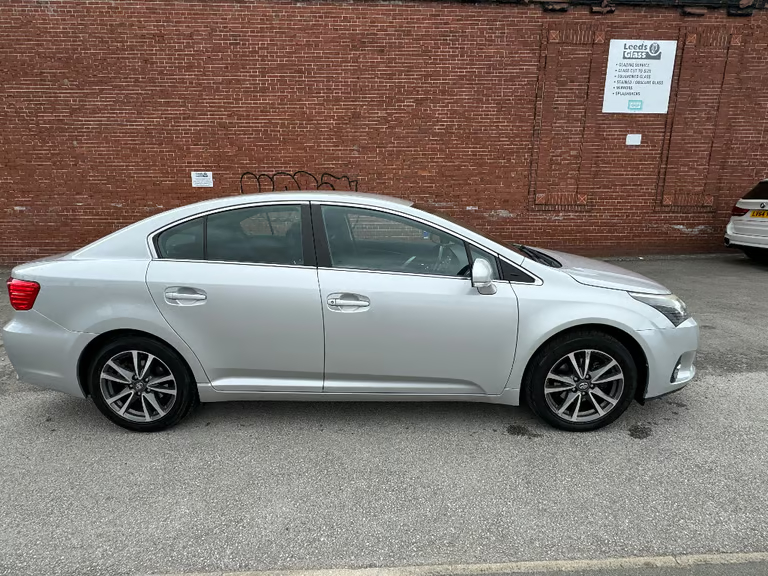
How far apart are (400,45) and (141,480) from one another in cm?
738

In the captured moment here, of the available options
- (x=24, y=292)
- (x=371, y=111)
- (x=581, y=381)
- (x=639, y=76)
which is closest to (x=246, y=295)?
(x=24, y=292)

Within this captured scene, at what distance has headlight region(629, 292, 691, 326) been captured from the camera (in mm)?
3094

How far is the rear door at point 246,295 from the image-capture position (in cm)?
294

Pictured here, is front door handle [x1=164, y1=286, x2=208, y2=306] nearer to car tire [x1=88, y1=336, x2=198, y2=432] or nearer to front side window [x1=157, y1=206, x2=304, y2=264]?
front side window [x1=157, y1=206, x2=304, y2=264]

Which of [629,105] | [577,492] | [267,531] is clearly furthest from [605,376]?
[629,105]

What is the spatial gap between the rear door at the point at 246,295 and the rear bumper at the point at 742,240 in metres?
8.10

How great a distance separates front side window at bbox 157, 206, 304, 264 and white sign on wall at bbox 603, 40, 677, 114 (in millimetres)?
7378

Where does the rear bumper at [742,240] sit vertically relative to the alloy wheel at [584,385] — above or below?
above

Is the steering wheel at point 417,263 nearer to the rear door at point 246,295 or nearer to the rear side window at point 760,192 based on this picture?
the rear door at point 246,295

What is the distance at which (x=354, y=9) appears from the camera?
24.9 ft

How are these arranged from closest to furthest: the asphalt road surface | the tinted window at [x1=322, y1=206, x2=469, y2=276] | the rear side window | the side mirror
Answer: the asphalt road surface < the side mirror < the tinted window at [x1=322, y1=206, x2=469, y2=276] < the rear side window

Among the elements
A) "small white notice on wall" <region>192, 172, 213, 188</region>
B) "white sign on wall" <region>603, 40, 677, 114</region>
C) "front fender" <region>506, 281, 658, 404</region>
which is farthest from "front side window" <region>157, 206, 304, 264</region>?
"white sign on wall" <region>603, 40, 677, 114</region>

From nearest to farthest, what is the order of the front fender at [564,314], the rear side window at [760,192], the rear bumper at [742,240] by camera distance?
the front fender at [564,314] → the rear side window at [760,192] → the rear bumper at [742,240]

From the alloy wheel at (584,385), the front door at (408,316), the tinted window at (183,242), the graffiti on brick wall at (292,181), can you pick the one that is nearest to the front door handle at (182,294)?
the tinted window at (183,242)
